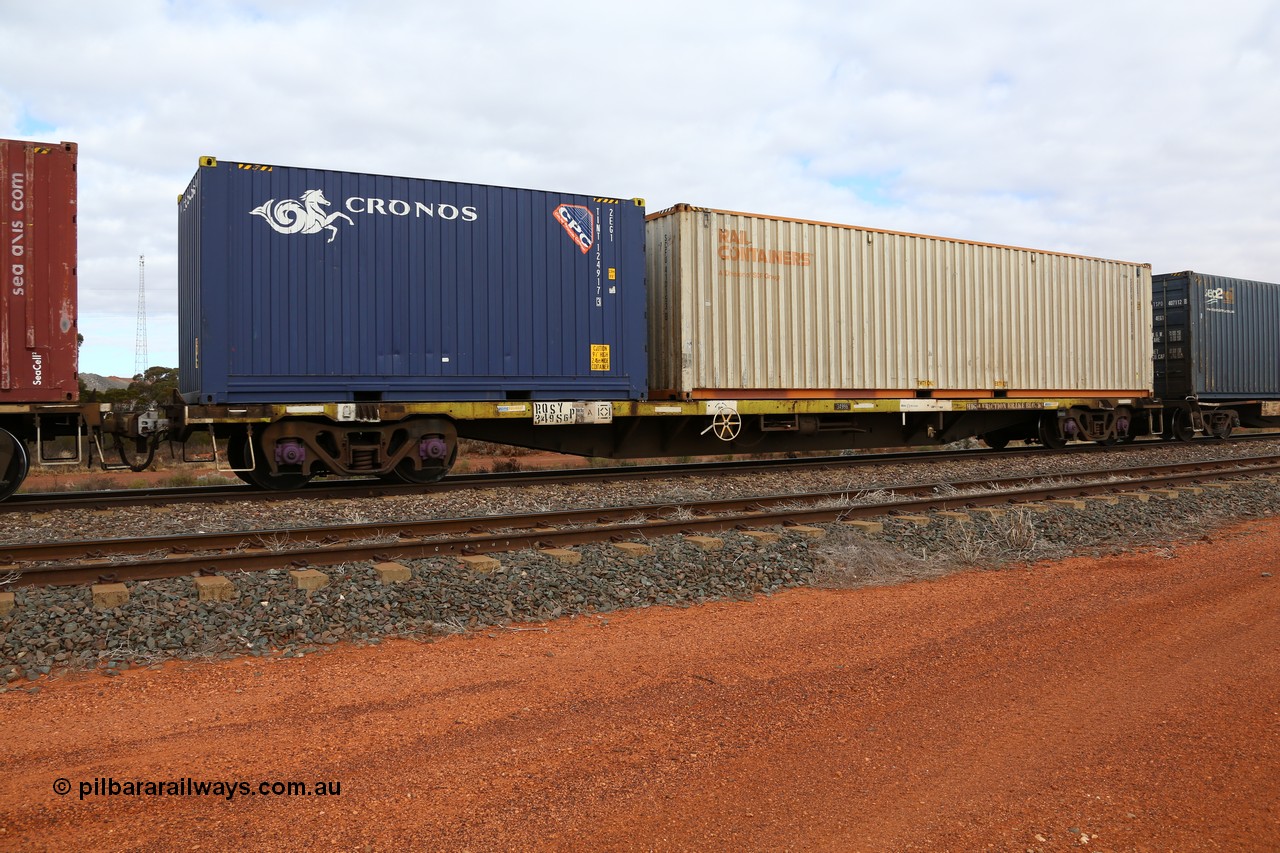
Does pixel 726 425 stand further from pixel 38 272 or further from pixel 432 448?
pixel 38 272

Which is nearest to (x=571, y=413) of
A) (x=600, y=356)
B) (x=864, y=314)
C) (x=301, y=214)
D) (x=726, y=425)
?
(x=600, y=356)

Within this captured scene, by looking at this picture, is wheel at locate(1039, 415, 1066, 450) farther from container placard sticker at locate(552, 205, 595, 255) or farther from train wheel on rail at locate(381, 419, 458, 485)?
train wheel on rail at locate(381, 419, 458, 485)

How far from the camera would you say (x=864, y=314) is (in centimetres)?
1337

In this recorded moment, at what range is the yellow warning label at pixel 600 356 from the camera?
11.4 metres

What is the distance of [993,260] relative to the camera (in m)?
14.8

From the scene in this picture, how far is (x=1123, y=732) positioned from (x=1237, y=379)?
19.8 meters

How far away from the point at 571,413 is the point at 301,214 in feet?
12.5

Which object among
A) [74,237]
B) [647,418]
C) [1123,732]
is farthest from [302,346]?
[1123,732]

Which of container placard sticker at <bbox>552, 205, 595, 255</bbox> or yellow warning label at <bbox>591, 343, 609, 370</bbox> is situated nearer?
container placard sticker at <bbox>552, 205, 595, 255</bbox>

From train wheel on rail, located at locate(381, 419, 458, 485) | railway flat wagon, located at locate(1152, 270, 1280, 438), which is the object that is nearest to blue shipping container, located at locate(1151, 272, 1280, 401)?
railway flat wagon, located at locate(1152, 270, 1280, 438)

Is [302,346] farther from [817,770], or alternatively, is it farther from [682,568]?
[817,770]

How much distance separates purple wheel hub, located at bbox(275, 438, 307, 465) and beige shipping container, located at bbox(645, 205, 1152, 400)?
481 centimetres

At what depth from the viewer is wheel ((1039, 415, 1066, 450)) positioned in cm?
1647

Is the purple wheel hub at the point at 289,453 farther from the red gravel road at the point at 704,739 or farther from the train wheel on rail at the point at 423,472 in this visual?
the red gravel road at the point at 704,739
